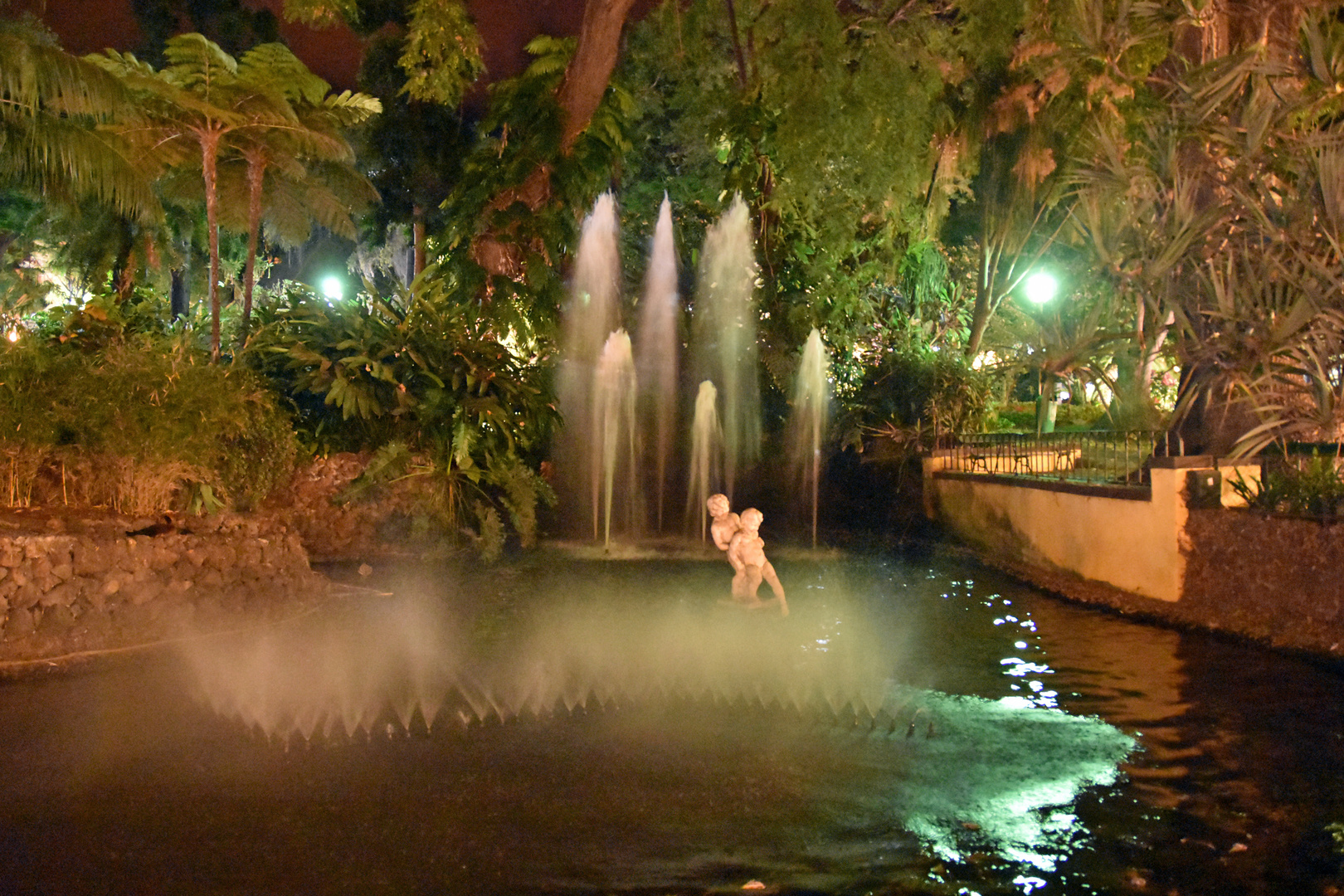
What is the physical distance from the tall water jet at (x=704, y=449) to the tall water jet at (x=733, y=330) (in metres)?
0.29

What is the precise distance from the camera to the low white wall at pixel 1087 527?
433 inches

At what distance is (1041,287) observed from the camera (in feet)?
87.2

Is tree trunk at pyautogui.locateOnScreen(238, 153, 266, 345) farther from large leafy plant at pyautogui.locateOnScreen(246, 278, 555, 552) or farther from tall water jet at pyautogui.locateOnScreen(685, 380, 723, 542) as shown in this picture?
tall water jet at pyautogui.locateOnScreen(685, 380, 723, 542)

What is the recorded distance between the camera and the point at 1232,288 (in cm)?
1117

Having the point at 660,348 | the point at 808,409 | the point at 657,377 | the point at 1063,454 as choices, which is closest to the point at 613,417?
the point at 657,377

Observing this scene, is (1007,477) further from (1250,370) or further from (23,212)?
(23,212)

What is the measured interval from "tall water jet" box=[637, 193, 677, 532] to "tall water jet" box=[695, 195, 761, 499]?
0.71 meters

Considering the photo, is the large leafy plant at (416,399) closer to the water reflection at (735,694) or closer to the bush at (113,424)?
the bush at (113,424)

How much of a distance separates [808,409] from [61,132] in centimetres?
1323

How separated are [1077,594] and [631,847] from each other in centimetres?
817

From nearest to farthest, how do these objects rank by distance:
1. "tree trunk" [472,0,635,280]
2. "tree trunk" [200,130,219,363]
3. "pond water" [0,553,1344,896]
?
"pond water" [0,553,1344,896]
"tree trunk" [200,130,219,363]
"tree trunk" [472,0,635,280]

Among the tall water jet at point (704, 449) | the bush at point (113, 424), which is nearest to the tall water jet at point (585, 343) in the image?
the tall water jet at point (704, 449)

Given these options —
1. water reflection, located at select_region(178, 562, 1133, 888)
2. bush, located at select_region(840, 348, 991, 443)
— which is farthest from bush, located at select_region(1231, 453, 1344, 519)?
bush, located at select_region(840, 348, 991, 443)

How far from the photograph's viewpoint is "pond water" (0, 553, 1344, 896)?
17.4ft
